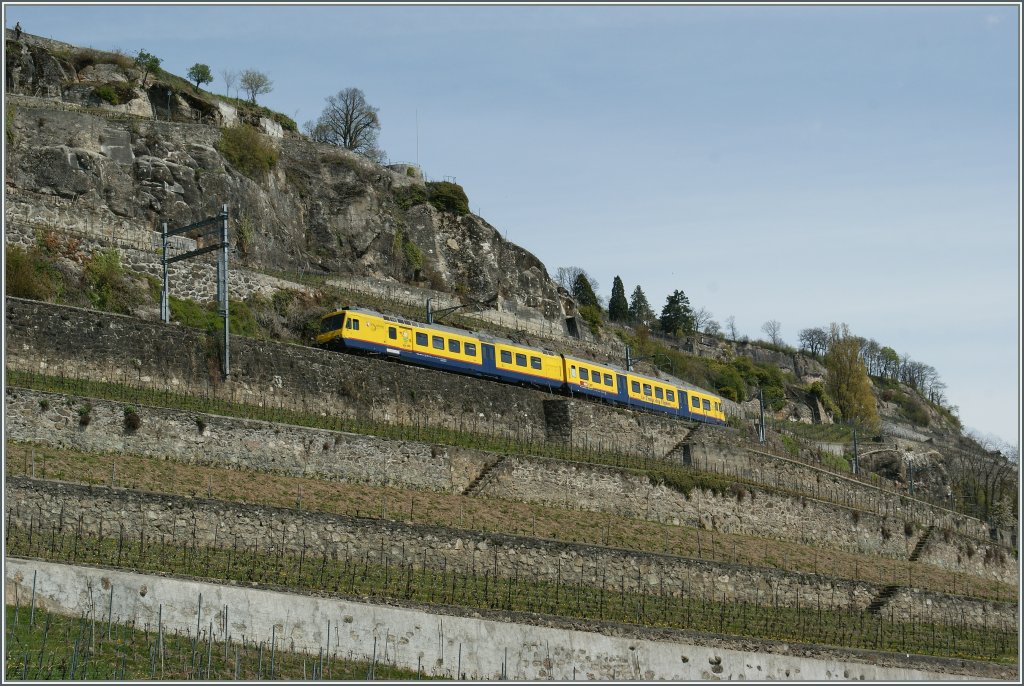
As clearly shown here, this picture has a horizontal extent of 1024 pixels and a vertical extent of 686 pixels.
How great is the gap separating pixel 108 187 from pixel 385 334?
1186 cm

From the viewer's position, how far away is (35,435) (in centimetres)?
3641

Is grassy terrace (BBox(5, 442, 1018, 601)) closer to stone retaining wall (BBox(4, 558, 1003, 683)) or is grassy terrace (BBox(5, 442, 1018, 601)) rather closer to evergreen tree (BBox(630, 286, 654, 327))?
stone retaining wall (BBox(4, 558, 1003, 683))

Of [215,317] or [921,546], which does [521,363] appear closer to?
[215,317]

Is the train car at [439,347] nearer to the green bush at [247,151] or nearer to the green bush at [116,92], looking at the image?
the green bush at [247,151]

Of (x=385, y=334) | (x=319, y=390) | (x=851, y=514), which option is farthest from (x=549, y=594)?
(x=851, y=514)

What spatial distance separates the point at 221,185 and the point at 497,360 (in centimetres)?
1253

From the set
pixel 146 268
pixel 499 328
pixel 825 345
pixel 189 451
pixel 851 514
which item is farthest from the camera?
pixel 825 345

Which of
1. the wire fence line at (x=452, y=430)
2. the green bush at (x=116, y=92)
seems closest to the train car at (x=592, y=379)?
the wire fence line at (x=452, y=430)

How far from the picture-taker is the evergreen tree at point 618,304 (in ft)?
344

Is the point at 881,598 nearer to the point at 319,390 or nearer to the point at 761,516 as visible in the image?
the point at 761,516

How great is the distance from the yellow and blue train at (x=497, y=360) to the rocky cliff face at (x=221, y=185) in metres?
6.89

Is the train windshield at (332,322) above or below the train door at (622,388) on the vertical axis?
above

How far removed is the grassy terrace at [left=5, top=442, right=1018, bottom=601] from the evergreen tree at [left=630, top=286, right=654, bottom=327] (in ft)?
185

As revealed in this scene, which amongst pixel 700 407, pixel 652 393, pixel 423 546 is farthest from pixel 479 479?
pixel 700 407
